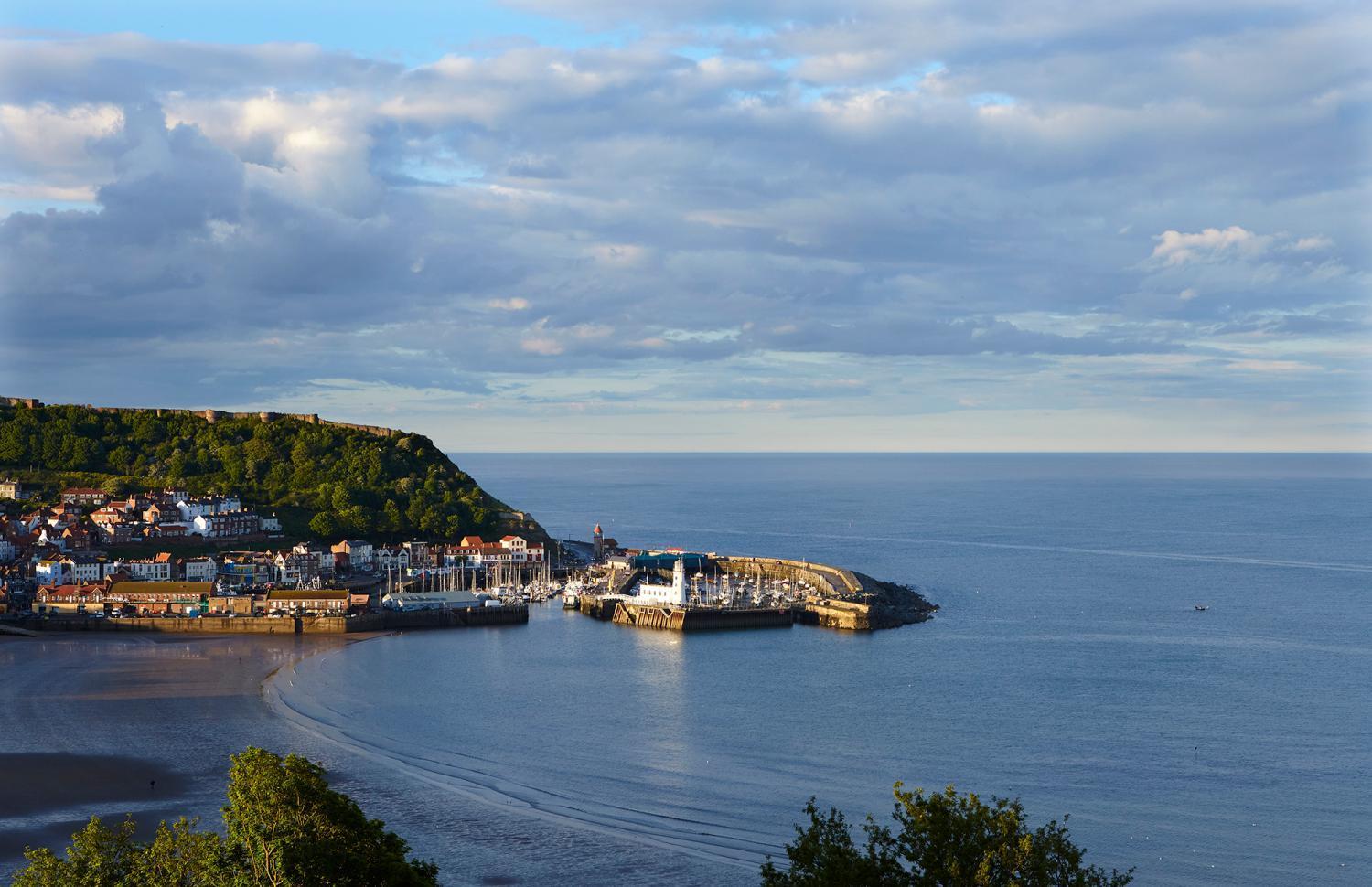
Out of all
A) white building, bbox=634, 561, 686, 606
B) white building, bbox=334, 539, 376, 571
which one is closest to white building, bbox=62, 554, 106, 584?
white building, bbox=334, 539, 376, 571

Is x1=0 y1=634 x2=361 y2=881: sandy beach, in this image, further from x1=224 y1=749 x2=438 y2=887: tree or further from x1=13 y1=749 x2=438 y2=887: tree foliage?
x1=224 y1=749 x2=438 y2=887: tree

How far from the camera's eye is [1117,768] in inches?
1651

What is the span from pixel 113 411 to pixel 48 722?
323 ft

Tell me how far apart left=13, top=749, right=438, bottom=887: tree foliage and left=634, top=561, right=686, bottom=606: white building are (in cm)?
5580

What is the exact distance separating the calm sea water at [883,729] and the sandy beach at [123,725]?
2978 millimetres

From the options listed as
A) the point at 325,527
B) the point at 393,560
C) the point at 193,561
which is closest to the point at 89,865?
the point at 193,561

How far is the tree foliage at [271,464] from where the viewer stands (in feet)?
357

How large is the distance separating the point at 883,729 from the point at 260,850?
2936 centimetres

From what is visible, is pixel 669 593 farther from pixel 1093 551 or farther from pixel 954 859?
pixel 954 859

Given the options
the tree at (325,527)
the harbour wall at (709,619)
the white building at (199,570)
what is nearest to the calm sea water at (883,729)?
the harbour wall at (709,619)

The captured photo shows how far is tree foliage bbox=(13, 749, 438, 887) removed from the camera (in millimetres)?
21750

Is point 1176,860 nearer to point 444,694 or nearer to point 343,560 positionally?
point 444,694

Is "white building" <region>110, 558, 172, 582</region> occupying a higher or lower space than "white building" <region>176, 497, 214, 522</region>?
lower

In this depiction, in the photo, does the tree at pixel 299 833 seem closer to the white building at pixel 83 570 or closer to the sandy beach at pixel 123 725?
the sandy beach at pixel 123 725
